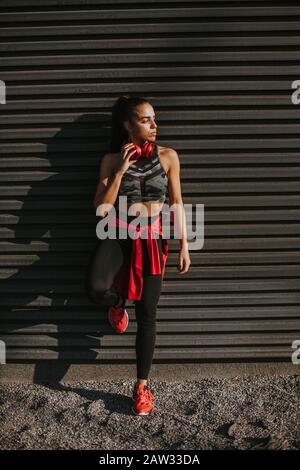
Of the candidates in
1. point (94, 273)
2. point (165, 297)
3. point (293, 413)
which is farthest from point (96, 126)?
point (293, 413)

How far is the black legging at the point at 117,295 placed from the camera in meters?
3.90

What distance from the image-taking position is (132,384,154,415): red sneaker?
12.9 ft

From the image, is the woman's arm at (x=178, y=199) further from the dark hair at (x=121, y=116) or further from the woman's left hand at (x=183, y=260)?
the dark hair at (x=121, y=116)

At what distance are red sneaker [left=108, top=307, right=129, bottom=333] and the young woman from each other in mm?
88

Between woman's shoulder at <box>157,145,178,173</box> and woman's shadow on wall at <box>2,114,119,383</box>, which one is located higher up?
woman's shoulder at <box>157,145,178,173</box>

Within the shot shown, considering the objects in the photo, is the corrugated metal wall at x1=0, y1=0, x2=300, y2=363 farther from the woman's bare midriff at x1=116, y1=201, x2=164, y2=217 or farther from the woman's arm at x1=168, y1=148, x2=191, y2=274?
the woman's bare midriff at x1=116, y1=201, x2=164, y2=217

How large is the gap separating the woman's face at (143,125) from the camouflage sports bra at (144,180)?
131mm

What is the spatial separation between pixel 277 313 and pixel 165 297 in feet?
3.21

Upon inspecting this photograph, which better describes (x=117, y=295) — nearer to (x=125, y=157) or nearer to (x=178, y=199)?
(x=178, y=199)

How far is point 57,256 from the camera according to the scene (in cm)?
436

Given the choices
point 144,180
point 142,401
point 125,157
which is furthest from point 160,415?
point 125,157

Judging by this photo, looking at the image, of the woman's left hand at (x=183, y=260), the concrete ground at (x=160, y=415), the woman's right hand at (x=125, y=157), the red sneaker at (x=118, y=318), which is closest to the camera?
the concrete ground at (x=160, y=415)

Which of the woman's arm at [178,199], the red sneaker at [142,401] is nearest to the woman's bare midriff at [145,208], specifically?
the woman's arm at [178,199]

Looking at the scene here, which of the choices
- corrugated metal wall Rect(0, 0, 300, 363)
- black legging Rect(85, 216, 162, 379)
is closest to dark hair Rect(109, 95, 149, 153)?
corrugated metal wall Rect(0, 0, 300, 363)
